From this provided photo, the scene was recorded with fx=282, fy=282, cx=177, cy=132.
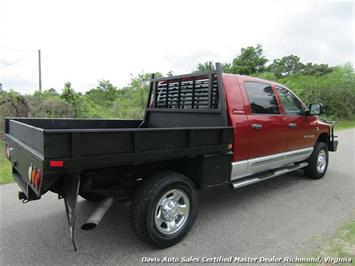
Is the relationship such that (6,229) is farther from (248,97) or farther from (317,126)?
(317,126)

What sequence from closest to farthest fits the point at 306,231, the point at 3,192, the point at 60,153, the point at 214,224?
1. the point at 60,153
2. the point at 306,231
3. the point at 214,224
4. the point at 3,192

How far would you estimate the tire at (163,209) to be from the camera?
3.02m

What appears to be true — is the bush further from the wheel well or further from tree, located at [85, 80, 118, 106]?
tree, located at [85, 80, 118, 106]

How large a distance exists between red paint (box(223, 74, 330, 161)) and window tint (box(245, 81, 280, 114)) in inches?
3.0

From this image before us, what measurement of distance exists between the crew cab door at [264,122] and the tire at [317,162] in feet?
4.39

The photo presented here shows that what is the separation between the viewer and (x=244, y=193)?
5078 mm

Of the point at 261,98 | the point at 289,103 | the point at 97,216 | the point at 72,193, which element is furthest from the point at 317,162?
the point at 72,193

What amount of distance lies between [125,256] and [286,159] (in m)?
3.46

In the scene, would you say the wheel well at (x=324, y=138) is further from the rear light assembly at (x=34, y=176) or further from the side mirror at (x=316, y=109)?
the rear light assembly at (x=34, y=176)

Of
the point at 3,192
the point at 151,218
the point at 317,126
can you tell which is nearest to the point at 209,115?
the point at 151,218

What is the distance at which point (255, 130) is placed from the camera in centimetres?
430

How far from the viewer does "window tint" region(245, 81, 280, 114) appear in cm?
446

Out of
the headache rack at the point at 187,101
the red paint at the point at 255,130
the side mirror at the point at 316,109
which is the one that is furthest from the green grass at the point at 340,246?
the side mirror at the point at 316,109

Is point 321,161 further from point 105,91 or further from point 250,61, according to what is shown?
point 250,61
